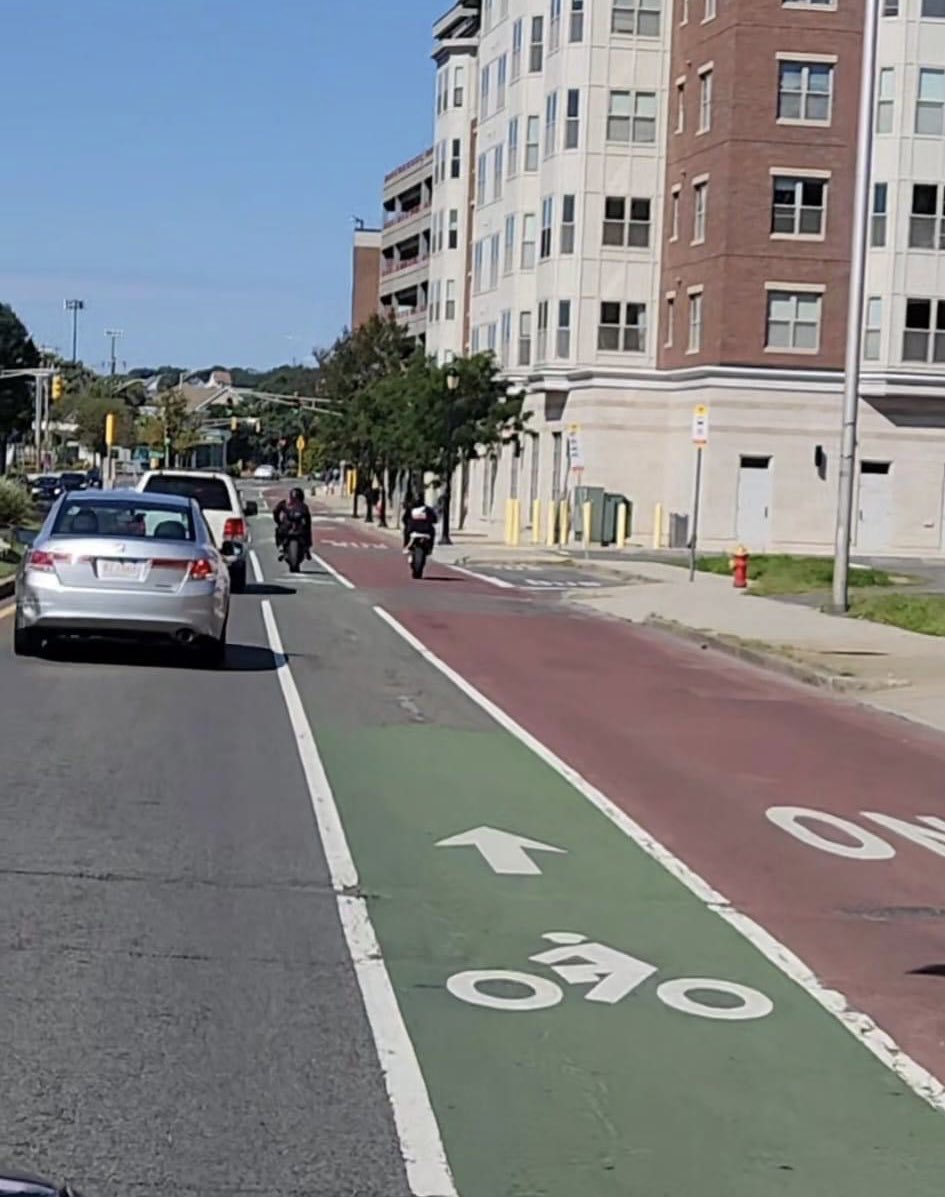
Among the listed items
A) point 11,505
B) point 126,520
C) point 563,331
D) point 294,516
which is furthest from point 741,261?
point 126,520

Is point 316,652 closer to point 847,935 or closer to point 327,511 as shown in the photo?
point 847,935

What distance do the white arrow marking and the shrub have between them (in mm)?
32979

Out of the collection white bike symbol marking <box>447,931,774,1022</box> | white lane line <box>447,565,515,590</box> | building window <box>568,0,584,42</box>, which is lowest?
white lane line <box>447,565,515,590</box>

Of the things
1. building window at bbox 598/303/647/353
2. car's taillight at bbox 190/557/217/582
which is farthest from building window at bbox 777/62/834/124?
car's taillight at bbox 190/557/217/582

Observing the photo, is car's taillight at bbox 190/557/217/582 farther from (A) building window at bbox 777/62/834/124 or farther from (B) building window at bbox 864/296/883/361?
(A) building window at bbox 777/62/834/124

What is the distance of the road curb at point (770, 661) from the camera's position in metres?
20.5

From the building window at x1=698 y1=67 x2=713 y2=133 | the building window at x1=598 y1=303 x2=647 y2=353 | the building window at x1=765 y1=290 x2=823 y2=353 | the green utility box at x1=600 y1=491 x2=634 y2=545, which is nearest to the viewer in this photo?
the building window at x1=765 y1=290 x2=823 y2=353

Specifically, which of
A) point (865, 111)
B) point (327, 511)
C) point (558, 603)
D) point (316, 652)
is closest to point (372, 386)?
point (327, 511)

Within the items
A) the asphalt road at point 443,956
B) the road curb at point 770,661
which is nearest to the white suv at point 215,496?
the road curb at point 770,661

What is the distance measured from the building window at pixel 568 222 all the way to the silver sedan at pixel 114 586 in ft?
158

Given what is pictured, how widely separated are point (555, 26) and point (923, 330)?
17.5m

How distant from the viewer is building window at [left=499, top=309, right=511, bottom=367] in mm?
72375

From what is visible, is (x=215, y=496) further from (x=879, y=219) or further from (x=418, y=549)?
(x=879, y=219)

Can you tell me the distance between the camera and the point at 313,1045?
6742mm
